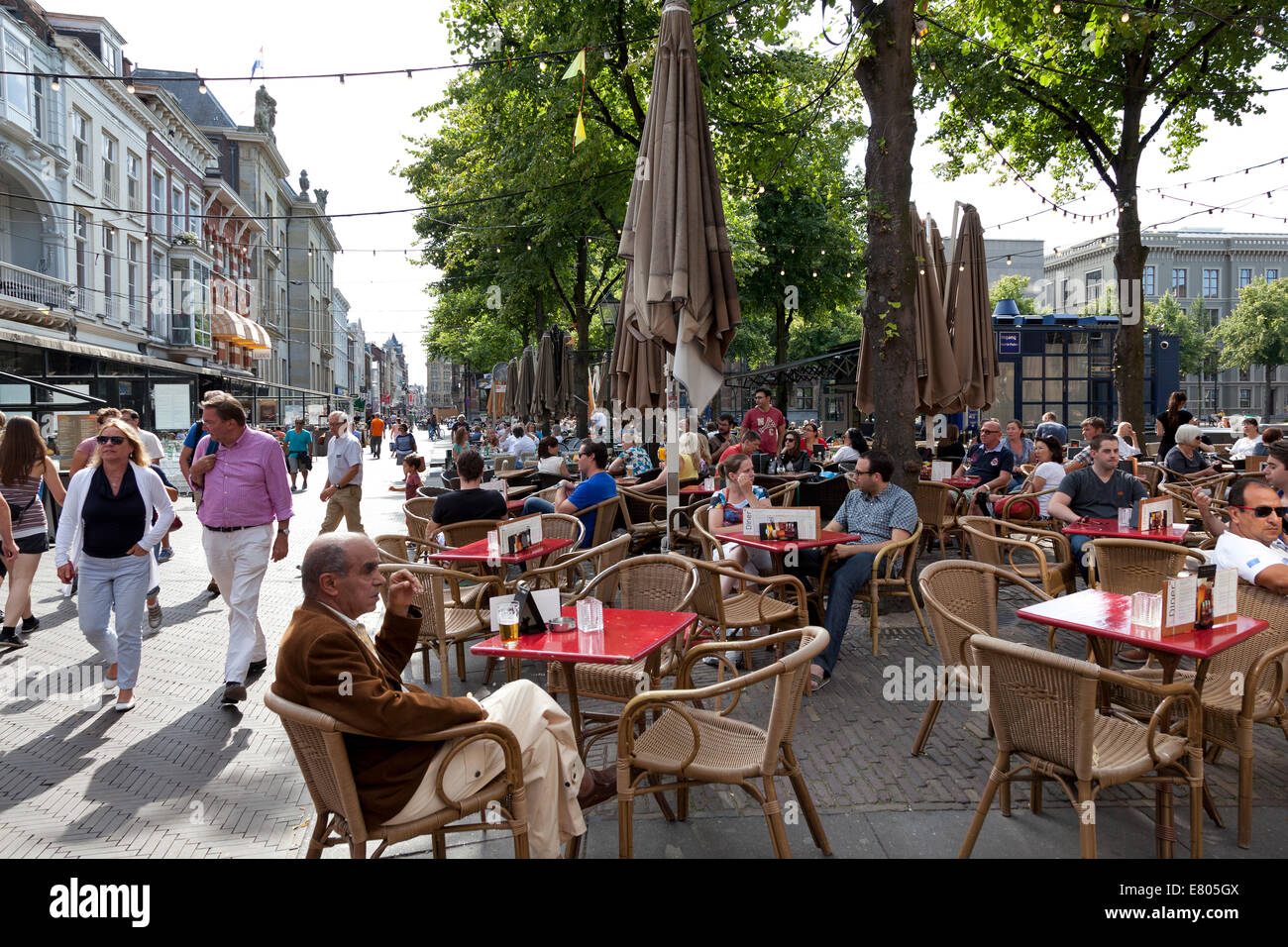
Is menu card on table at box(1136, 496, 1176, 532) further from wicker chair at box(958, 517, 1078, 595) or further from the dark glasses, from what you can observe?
the dark glasses

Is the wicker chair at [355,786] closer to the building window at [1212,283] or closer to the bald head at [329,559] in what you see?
the bald head at [329,559]

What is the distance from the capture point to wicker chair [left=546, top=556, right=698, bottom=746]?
160 inches

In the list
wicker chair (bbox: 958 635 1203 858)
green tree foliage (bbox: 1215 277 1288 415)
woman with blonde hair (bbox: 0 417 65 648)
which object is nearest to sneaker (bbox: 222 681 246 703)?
woman with blonde hair (bbox: 0 417 65 648)

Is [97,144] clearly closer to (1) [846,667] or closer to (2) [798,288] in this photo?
(2) [798,288]

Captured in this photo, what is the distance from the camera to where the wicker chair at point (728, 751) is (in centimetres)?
294

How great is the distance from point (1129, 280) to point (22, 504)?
1366 cm

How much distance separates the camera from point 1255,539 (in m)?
4.04

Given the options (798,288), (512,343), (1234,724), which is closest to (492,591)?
(1234,724)

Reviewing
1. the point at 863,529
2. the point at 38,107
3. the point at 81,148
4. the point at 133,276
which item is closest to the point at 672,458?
the point at 863,529

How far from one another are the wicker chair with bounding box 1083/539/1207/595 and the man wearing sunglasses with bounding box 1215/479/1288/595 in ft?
2.63

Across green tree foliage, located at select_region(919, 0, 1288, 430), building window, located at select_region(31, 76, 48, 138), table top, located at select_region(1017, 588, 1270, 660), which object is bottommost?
table top, located at select_region(1017, 588, 1270, 660)

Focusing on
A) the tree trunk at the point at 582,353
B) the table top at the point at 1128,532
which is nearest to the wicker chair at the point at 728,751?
the table top at the point at 1128,532

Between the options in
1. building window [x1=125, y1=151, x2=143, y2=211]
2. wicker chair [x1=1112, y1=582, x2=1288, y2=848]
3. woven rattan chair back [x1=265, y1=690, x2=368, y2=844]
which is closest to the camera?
woven rattan chair back [x1=265, y1=690, x2=368, y2=844]

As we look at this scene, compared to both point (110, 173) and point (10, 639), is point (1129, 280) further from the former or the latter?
point (110, 173)
